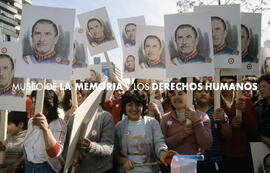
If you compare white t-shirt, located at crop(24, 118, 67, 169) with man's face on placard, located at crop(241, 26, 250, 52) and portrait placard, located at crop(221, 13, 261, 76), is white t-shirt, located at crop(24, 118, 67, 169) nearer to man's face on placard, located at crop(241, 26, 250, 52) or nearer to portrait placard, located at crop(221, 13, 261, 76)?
portrait placard, located at crop(221, 13, 261, 76)

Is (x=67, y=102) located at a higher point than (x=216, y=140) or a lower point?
higher

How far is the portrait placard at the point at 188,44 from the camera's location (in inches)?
112

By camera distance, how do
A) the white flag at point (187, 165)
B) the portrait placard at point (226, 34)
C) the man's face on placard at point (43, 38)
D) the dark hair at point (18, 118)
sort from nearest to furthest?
the white flag at point (187, 165)
the man's face on placard at point (43, 38)
the portrait placard at point (226, 34)
the dark hair at point (18, 118)

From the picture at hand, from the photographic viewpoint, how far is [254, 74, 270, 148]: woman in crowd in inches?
115

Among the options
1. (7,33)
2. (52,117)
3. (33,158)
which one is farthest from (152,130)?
(7,33)

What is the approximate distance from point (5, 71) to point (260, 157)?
10.9 feet

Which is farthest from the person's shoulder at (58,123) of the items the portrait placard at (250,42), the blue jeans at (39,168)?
the portrait placard at (250,42)

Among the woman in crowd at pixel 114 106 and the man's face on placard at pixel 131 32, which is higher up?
the man's face on placard at pixel 131 32

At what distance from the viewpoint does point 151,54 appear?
401 centimetres

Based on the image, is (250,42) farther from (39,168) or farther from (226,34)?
(39,168)

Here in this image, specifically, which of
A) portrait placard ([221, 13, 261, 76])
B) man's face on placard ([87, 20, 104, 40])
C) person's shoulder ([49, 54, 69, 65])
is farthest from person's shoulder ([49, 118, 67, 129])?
man's face on placard ([87, 20, 104, 40])

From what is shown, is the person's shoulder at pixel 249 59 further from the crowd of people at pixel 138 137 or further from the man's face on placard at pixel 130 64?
the man's face on placard at pixel 130 64

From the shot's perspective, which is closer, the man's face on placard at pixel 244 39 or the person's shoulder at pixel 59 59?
the person's shoulder at pixel 59 59

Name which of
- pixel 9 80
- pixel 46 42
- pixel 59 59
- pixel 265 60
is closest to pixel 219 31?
pixel 265 60
